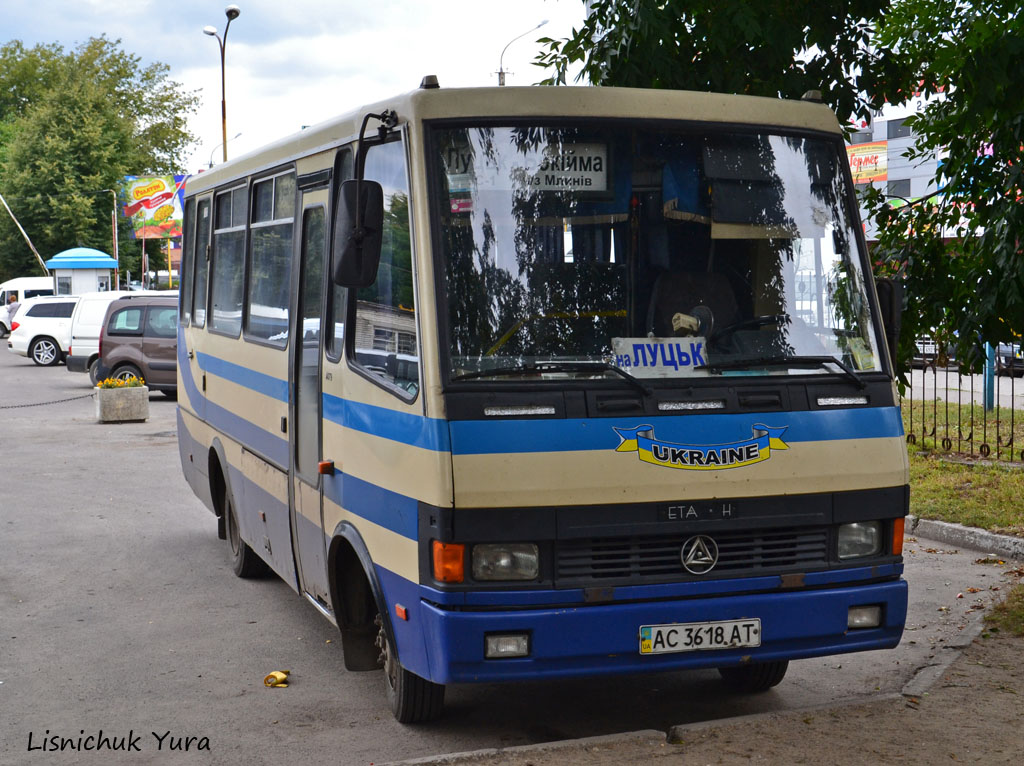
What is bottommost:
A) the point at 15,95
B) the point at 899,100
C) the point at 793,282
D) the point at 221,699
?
the point at 221,699

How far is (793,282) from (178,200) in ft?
190

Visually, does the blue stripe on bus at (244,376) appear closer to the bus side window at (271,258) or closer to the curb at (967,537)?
the bus side window at (271,258)

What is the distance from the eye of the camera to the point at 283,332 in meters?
7.00

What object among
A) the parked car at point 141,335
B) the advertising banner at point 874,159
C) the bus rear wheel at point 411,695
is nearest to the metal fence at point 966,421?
the bus rear wheel at point 411,695

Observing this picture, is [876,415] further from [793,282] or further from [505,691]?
[505,691]

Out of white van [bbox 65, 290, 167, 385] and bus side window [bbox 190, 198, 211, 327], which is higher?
bus side window [bbox 190, 198, 211, 327]

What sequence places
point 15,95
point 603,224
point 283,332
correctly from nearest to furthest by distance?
point 603,224 < point 283,332 < point 15,95

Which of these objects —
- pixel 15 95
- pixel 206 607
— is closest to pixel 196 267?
pixel 206 607

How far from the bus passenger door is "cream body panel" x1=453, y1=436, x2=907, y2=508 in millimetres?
1607

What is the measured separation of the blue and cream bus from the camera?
493cm

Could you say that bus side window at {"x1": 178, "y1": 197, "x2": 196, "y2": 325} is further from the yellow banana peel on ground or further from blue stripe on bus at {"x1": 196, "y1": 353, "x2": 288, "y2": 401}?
the yellow banana peel on ground

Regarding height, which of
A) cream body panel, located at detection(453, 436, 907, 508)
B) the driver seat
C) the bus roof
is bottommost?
cream body panel, located at detection(453, 436, 907, 508)

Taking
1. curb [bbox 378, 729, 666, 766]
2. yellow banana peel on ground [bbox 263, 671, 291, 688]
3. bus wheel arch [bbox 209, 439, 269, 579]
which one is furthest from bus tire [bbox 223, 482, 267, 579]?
curb [bbox 378, 729, 666, 766]

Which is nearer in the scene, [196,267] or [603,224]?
[603,224]
